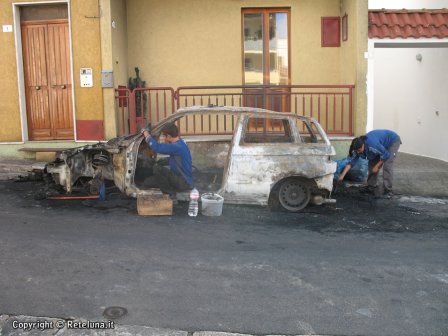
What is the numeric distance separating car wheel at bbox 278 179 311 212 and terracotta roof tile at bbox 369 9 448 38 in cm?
448

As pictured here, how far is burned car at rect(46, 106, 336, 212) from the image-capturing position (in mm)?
7355

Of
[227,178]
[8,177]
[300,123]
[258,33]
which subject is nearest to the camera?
[227,178]

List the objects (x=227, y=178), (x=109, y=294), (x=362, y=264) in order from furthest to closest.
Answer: (x=227, y=178)
(x=362, y=264)
(x=109, y=294)

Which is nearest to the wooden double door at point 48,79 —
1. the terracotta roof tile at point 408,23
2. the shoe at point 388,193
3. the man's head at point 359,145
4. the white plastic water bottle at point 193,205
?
the white plastic water bottle at point 193,205

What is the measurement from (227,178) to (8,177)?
4.82 metres

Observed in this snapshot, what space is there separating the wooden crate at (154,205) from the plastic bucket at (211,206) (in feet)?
1.53

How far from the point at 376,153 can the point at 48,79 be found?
7.01 meters

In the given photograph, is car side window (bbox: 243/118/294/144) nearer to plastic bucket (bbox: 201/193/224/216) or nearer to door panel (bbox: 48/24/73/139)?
plastic bucket (bbox: 201/193/224/216)

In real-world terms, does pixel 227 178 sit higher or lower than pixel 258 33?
lower

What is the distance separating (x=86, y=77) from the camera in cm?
1046

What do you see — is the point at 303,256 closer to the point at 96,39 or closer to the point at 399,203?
the point at 399,203

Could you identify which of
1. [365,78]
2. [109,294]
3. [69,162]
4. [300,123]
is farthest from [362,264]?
[365,78]

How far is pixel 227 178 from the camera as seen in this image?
7379mm

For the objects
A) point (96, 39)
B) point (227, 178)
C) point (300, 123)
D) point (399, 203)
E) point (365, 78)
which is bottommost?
point (399, 203)
